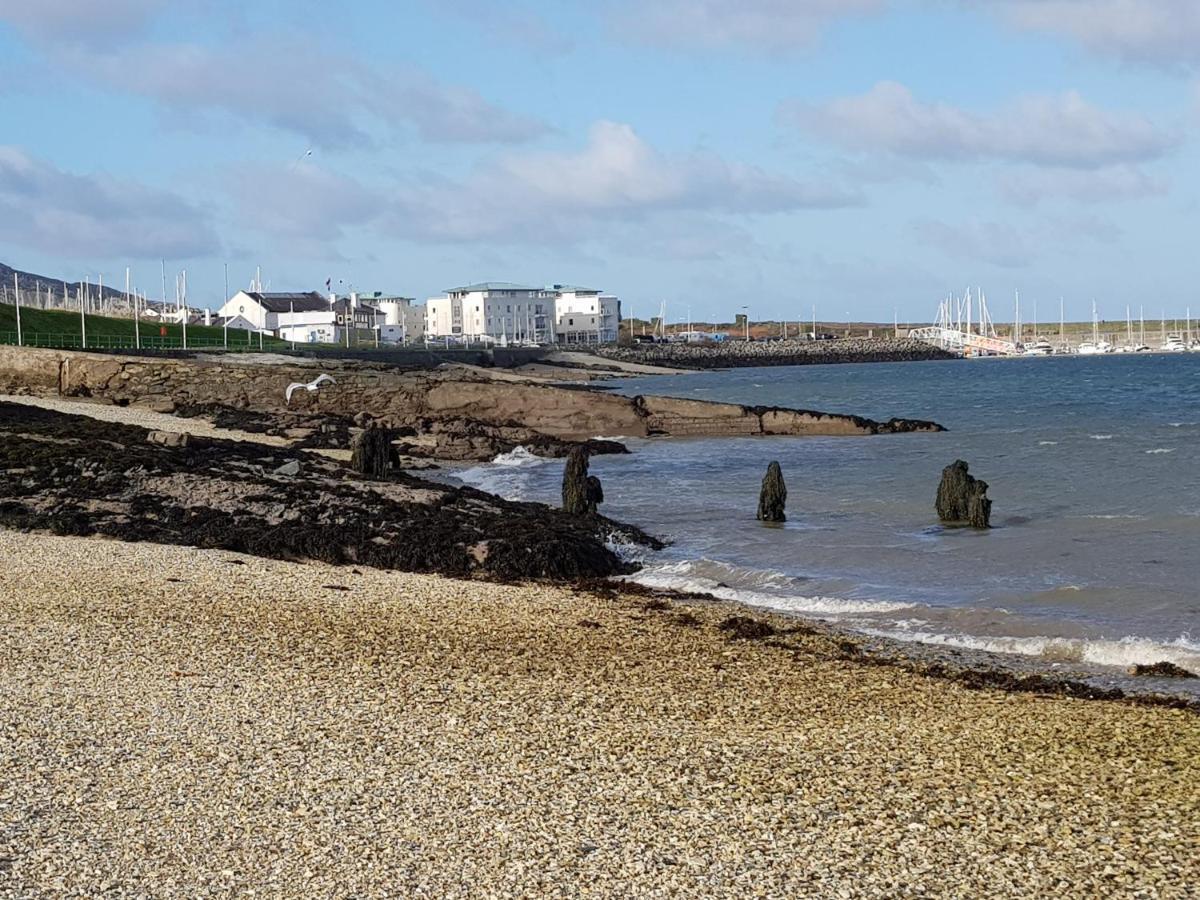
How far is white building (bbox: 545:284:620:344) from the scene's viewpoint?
536 ft

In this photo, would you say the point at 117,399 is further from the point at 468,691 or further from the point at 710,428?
the point at 468,691

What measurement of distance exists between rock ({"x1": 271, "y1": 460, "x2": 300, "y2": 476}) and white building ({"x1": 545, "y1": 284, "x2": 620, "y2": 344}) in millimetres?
140463

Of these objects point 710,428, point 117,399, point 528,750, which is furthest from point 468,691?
point 117,399

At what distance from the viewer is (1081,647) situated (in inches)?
497

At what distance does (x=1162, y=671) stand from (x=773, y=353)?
6015 inches

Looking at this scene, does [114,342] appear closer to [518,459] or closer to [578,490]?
[518,459]

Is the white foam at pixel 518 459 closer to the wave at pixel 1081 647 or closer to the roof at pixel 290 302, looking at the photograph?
the wave at pixel 1081 647

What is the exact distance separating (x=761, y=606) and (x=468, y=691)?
577 centimetres

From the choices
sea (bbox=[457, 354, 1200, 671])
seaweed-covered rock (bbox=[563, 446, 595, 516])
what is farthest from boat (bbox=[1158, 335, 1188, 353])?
seaweed-covered rock (bbox=[563, 446, 595, 516])

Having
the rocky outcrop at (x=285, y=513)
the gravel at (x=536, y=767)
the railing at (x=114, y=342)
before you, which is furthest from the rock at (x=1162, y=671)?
the railing at (x=114, y=342)

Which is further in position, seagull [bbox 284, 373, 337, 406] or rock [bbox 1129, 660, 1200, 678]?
seagull [bbox 284, 373, 337, 406]

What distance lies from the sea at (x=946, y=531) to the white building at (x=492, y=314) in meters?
110

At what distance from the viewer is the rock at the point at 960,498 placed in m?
22.0

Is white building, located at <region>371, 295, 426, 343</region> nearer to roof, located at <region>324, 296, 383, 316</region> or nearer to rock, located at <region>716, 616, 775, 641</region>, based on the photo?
roof, located at <region>324, 296, 383, 316</region>
